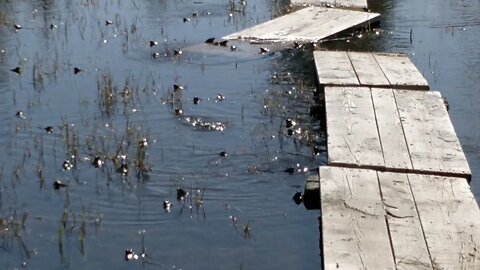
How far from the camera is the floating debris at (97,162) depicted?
7516 millimetres

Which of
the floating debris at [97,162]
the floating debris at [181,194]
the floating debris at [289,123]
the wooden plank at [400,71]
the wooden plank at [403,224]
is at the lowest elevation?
the floating debris at [181,194]

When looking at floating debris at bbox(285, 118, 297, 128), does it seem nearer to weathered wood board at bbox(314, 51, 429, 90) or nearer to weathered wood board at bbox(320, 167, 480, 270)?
weathered wood board at bbox(314, 51, 429, 90)

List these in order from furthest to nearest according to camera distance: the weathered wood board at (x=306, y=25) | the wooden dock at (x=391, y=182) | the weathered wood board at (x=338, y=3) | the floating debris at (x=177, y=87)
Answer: the weathered wood board at (x=338, y=3) → the weathered wood board at (x=306, y=25) → the floating debris at (x=177, y=87) → the wooden dock at (x=391, y=182)

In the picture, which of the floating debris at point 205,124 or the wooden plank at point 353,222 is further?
the floating debris at point 205,124

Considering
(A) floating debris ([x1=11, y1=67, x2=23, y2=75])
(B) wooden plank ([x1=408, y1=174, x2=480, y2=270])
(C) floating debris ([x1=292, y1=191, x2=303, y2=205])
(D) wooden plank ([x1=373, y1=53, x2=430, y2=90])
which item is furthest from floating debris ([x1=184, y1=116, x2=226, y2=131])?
(A) floating debris ([x1=11, y1=67, x2=23, y2=75])

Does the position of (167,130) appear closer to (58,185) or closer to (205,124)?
(205,124)

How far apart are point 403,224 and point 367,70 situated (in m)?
4.19

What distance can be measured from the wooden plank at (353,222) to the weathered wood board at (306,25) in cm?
503

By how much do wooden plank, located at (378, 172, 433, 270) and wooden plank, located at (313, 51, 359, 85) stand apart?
2731 millimetres

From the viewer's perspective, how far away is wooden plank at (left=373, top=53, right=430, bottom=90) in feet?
30.1

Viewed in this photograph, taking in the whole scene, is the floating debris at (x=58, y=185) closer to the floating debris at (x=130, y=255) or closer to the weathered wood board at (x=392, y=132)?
the floating debris at (x=130, y=255)

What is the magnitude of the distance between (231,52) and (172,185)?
13.4 ft

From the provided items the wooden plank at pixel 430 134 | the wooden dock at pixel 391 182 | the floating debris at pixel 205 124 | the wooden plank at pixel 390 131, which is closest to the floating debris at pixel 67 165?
the floating debris at pixel 205 124

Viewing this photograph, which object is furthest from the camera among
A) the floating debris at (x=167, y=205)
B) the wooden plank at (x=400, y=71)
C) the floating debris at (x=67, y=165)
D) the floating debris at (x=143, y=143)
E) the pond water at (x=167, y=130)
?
the wooden plank at (x=400, y=71)
